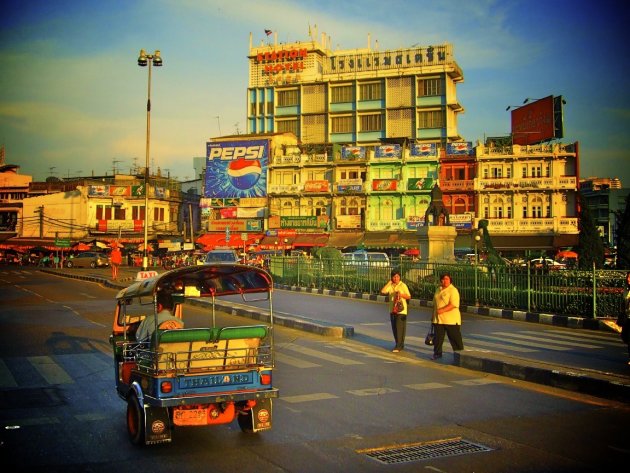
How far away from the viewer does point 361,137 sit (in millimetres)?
80625

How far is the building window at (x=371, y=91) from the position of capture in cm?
8038

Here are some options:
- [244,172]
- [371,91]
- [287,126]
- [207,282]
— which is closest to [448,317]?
[207,282]

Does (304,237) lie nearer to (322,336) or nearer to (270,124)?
(270,124)

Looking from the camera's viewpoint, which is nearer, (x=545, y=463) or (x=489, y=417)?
(x=545, y=463)

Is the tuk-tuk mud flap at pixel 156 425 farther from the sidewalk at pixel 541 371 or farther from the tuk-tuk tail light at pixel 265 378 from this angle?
the sidewalk at pixel 541 371

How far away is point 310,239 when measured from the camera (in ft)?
223

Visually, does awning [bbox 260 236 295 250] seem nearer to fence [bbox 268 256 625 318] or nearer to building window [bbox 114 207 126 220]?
building window [bbox 114 207 126 220]

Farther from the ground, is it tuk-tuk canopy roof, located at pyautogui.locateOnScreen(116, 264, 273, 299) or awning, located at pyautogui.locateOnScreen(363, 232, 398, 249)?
awning, located at pyautogui.locateOnScreen(363, 232, 398, 249)

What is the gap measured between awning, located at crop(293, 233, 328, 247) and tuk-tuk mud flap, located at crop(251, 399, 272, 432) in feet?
194

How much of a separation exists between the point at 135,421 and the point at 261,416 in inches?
51.2

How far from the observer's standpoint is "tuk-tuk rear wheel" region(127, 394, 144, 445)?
22.3 feet

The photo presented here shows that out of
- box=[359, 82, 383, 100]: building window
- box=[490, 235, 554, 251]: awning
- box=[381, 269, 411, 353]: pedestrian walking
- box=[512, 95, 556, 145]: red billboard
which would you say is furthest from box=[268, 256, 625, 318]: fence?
box=[359, 82, 383, 100]: building window

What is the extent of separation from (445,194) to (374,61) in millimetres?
25738

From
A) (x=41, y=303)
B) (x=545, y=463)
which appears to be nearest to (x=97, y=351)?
(x=545, y=463)
